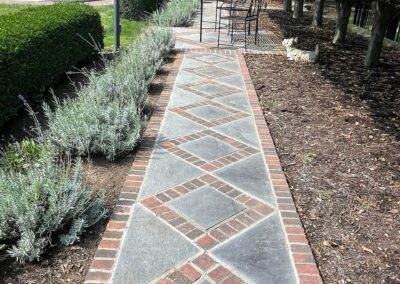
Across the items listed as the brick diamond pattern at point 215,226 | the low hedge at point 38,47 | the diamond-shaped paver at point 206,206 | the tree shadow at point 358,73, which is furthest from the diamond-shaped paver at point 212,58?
the diamond-shaped paver at point 206,206

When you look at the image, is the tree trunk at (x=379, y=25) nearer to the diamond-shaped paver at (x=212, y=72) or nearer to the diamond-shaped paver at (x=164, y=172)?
the diamond-shaped paver at (x=212, y=72)

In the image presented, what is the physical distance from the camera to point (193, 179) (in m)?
3.62

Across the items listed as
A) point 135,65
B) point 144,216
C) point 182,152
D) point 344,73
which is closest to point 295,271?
point 144,216

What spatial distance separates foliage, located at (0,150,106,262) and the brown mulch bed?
1655mm

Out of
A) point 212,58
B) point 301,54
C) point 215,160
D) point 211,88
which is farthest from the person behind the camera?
point 212,58

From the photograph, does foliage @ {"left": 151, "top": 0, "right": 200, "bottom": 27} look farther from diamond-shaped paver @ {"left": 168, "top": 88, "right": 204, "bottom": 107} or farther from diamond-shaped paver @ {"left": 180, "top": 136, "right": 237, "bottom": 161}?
diamond-shaped paver @ {"left": 180, "top": 136, "right": 237, "bottom": 161}

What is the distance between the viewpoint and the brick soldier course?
8.42ft

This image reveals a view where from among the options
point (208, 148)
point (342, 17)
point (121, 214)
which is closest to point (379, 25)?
point (342, 17)

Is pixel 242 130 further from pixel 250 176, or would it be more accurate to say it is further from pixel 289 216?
pixel 289 216

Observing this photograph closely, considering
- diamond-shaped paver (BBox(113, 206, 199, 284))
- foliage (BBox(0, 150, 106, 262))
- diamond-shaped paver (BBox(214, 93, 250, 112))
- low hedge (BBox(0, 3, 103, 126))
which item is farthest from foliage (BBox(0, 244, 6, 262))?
diamond-shaped paver (BBox(214, 93, 250, 112))

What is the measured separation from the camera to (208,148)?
424cm

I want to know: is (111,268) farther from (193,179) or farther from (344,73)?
(344,73)

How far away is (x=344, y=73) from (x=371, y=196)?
3951mm

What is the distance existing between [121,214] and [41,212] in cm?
60
